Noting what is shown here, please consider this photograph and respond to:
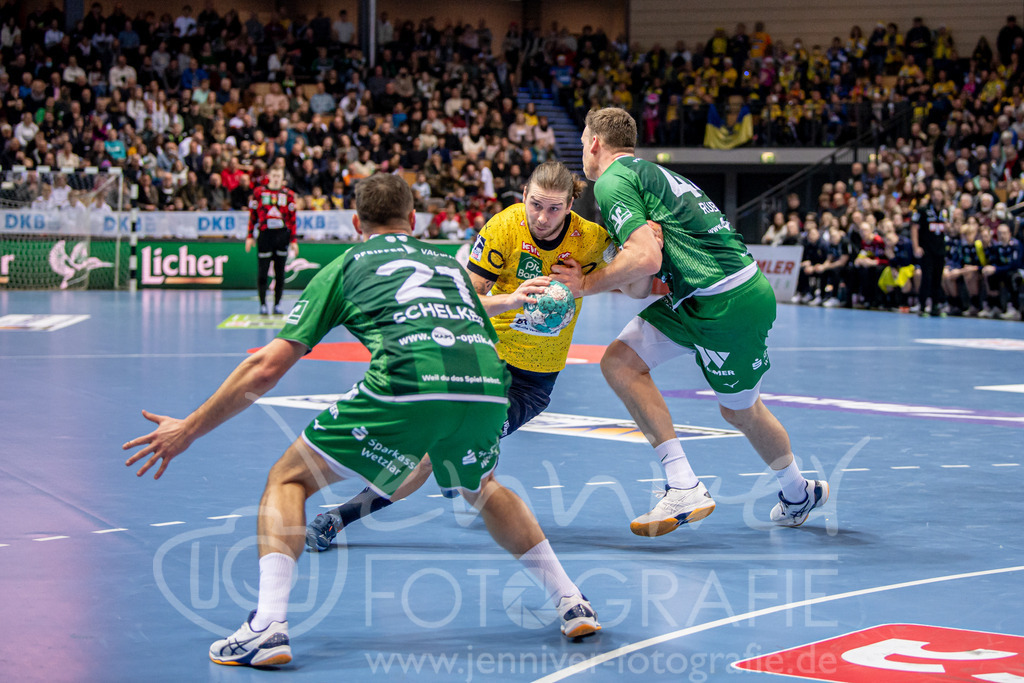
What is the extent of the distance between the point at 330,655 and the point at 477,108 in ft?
86.5

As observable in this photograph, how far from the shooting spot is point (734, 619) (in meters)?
3.94

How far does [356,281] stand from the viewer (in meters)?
3.67

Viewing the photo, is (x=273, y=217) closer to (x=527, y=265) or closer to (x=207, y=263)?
(x=207, y=263)

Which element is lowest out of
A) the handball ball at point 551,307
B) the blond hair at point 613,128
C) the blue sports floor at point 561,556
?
the blue sports floor at point 561,556

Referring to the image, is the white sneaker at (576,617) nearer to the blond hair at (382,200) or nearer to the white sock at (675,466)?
the blond hair at (382,200)

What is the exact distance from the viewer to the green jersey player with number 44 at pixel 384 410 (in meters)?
3.51

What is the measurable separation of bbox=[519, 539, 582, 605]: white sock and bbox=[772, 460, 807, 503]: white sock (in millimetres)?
1852

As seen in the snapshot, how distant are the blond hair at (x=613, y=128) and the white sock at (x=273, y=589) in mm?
2641

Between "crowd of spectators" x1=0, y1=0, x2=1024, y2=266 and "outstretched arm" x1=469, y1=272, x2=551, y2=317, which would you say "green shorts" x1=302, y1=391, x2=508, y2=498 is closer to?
"outstretched arm" x1=469, y1=272, x2=551, y2=317

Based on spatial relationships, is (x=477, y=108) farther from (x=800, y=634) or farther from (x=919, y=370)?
(x=800, y=634)

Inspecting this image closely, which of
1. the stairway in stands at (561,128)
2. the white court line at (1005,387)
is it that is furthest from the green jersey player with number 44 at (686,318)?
the stairway in stands at (561,128)

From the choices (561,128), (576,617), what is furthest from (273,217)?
(561,128)

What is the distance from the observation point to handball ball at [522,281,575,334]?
442 cm

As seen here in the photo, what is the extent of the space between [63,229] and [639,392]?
19096 millimetres
